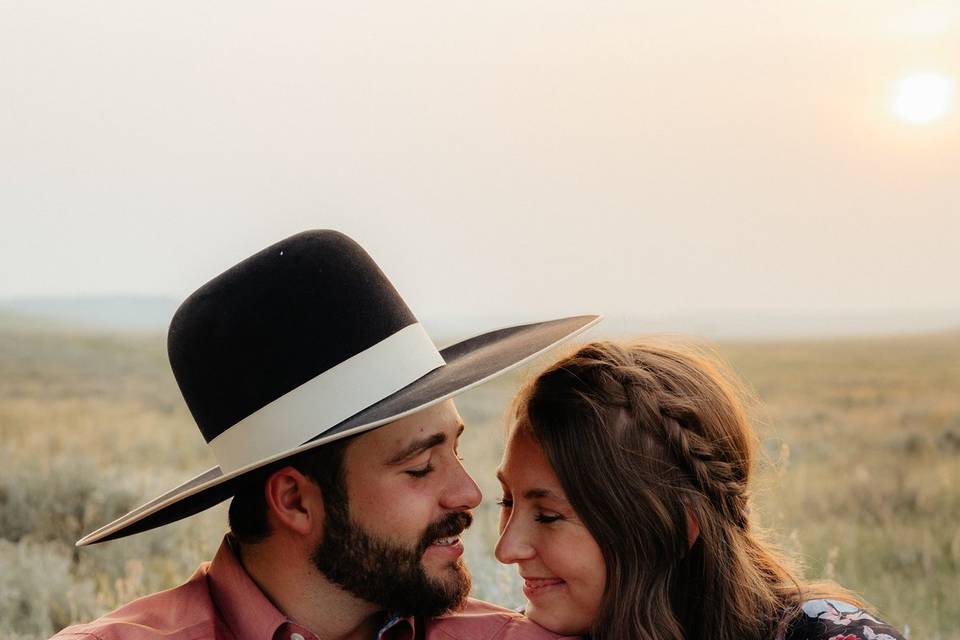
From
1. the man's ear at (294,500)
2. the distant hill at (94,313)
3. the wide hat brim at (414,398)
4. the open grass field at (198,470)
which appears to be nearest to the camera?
the wide hat brim at (414,398)

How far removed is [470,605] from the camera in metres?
2.72

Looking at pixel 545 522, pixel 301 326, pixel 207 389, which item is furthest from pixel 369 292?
pixel 545 522

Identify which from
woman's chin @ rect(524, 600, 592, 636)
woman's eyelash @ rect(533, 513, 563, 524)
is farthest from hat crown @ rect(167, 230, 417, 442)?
woman's chin @ rect(524, 600, 592, 636)

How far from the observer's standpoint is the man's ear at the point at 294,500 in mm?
2627

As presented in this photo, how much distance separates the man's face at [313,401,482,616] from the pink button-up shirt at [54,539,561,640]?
7 centimetres

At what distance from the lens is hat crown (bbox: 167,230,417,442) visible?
2.52 metres

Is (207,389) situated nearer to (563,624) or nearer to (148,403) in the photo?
(563,624)

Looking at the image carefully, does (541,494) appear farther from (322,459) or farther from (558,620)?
(322,459)

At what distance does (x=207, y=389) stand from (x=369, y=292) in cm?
42

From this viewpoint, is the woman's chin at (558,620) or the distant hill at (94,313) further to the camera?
the distant hill at (94,313)

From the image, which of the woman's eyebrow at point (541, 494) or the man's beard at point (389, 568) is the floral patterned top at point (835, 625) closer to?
the woman's eyebrow at point (541, 494)

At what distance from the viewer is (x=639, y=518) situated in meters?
2.51

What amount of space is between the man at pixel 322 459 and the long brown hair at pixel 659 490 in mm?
155

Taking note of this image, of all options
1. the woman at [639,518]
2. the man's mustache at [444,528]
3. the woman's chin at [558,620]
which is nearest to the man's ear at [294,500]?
the man's mustache at [444,528]
